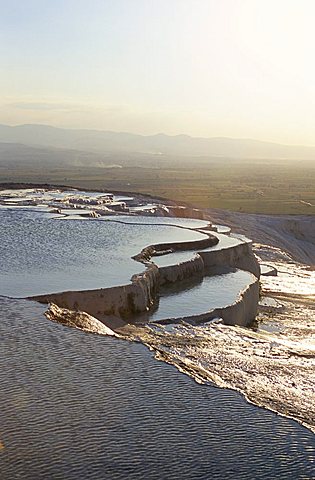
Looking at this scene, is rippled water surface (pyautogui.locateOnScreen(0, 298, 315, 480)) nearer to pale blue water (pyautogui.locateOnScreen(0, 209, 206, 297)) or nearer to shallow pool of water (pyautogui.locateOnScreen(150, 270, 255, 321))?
pale blue water (pyautogui.locateOnScreen(0, 209, 206, 297))

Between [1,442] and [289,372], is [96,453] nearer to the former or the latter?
[1,442]

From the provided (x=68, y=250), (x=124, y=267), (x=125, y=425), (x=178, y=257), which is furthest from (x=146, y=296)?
(x=125, y=425)

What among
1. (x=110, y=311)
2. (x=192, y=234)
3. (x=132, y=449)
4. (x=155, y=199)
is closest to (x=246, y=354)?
(x=110, y=311)

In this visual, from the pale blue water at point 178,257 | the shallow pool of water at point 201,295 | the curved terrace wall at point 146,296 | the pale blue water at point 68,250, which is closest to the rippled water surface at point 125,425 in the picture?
the curved terrace wall at point 146,296

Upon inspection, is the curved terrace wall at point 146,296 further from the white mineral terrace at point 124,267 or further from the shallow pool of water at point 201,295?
the shallow pool of water at point 201,295

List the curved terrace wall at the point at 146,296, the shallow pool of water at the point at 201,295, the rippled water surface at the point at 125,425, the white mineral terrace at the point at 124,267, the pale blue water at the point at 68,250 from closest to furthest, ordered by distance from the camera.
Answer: the rippled water surface at the point at 125,425 → the curved terrace wall at the point at 146,296 → the white mineral terrace at the point at 124,267 → the pale blue water at the point at 68,250 → the shallow pool of water at the point at 201,295

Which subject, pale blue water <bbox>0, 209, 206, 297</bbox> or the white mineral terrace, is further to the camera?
pale blue water <bbox>0, 209, 206, 297</bbox>

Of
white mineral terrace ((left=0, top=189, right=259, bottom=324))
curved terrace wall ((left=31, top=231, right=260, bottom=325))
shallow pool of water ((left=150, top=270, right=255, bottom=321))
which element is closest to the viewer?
curved terrace wall ((left=31, top=231, right=260, bottom=325))

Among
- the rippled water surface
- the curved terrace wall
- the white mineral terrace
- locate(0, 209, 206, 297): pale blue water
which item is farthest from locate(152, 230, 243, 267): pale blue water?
the rippled water surface
